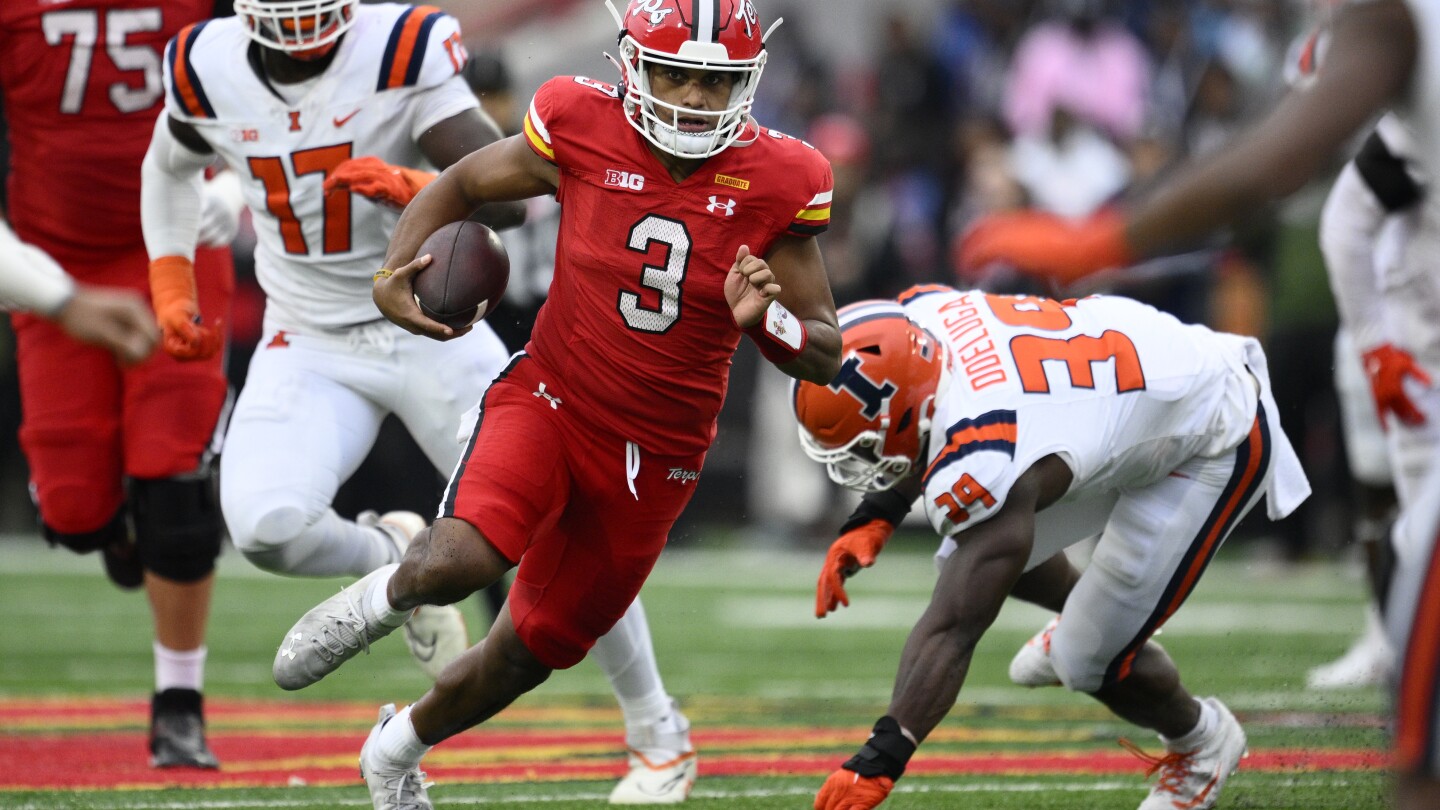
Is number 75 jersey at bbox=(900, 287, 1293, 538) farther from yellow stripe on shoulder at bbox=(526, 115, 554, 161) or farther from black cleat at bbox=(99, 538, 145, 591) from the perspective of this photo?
black cleat at bbox=(99, 538, 145, 591)

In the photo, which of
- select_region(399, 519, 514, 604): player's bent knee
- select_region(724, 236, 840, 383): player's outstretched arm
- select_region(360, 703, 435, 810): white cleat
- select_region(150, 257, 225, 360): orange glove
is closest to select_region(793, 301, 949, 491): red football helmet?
select_region(724, 236, 840, 383): player's outstretched arm

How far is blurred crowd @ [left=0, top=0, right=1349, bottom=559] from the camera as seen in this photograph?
10133 mm

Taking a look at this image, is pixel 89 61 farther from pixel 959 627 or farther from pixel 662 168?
pixel 959 627

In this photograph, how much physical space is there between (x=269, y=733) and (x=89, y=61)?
6.85 feet

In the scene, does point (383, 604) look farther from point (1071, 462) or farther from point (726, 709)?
point (726, 709)

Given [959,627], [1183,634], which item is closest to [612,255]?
[959,627]

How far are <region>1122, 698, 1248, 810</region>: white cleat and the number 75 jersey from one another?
63 cm

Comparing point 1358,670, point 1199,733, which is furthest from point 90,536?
point 1358,670

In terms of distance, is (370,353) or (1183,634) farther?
(1183,634)

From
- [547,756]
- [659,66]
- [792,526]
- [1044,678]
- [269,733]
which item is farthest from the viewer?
[792,526]

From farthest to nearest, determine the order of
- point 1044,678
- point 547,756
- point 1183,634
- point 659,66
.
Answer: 1. point 1183,634
2. point 547,756
3. point 1044,678
4. point 659,66

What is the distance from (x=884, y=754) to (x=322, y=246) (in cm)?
205

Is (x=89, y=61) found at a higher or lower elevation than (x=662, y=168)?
lower

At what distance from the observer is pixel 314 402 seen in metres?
4.54
